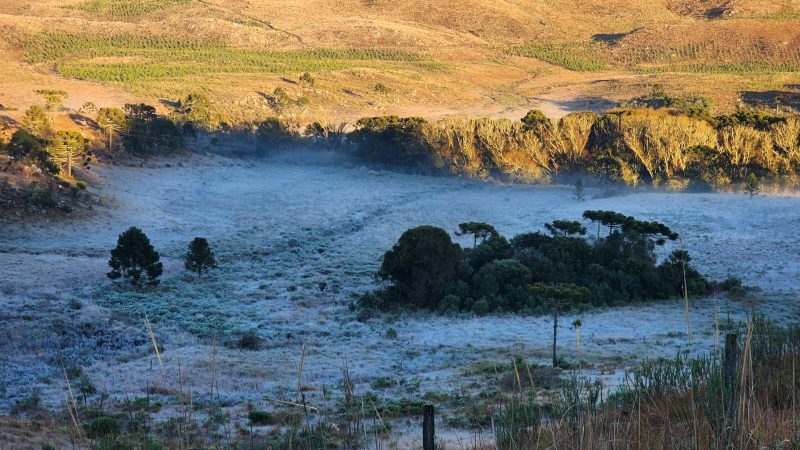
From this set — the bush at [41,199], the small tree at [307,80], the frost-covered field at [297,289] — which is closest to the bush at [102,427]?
the frost-covered field at [297,289]

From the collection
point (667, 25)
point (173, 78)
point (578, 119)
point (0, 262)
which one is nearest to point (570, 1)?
point (667, 25)

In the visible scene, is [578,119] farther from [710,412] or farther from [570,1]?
[570,1]

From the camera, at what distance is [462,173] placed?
147ft

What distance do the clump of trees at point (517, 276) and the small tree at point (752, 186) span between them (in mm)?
12663

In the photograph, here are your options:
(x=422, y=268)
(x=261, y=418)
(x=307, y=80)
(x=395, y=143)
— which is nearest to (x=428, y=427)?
(x=261, y=418)

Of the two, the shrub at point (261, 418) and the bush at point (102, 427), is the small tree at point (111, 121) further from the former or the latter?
the bush at point (102, 427)

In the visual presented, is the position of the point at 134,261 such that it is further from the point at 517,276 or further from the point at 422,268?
the point at 517,276

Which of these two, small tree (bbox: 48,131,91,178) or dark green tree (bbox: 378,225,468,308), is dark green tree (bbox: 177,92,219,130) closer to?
small tree (bbox: 48,131,91,178)

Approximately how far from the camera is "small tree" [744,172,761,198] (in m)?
34.7

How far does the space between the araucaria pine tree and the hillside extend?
115 feet

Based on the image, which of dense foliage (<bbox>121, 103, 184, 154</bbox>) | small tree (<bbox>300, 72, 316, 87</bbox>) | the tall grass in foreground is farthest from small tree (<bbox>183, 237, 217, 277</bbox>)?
small tree (<bbox>300, 72, 316, 87</bbox>)

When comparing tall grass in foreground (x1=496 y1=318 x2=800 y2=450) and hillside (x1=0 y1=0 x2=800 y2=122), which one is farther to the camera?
hillside (x1=0 y1=0 x2=800 y2=122)

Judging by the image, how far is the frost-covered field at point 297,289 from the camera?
621 inches

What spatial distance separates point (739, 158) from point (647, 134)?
4620mm
